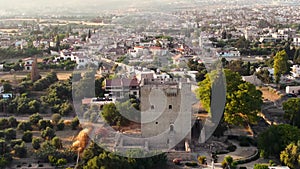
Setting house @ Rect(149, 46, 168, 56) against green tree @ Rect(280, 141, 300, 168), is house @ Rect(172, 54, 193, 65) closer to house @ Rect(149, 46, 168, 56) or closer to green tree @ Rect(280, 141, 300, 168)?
house @ Rect(149, 46, 168, 56)

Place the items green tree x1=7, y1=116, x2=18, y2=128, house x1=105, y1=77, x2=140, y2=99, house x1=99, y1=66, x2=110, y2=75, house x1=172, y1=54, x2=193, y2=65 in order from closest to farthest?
1. green tree x1=7, y1=116, x2=18, y2=128
2. house x1=105, y1=77, x2=140, y2=99
3. house x1=99, y1=66, x2=110, y2=75
4. house x1=172, y1=54, x2=193, y2=65

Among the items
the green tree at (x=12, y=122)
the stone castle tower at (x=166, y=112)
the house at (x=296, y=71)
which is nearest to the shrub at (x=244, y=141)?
the stone castle tower at (x=166, y=112)

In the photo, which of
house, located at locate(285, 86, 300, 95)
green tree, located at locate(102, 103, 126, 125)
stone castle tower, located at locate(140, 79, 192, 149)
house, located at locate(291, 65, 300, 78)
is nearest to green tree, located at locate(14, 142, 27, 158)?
green tree, located at locate(102, 103, 126, 125)

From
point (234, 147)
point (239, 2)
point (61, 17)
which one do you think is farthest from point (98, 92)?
point (239, 2)

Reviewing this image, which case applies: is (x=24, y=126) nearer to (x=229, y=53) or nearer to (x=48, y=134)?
(x=48, y=134)

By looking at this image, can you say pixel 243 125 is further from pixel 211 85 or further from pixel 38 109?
pixel 38 109

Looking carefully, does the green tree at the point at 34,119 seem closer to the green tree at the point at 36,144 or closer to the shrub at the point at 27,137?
the shrub at the point at 27,137

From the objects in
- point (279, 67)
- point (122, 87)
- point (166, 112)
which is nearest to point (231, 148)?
point (166, 112)
